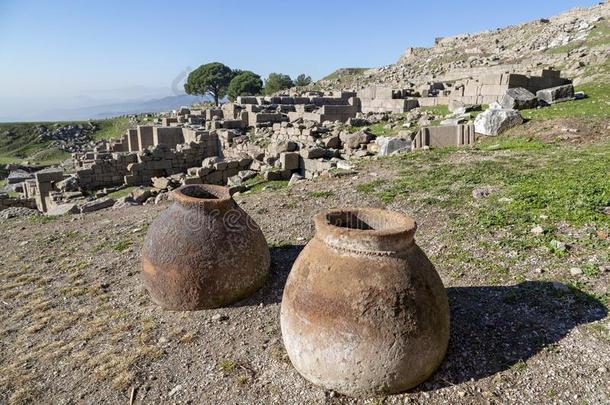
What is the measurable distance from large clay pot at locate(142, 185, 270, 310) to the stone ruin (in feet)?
19.5

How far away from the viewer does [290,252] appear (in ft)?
21.0

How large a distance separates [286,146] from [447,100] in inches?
393

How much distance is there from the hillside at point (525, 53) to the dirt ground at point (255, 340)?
18436 millimetres

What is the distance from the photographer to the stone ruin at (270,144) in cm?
1277

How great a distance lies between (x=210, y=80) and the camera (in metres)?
60.5

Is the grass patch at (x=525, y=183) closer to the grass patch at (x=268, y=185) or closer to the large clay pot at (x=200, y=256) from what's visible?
the grass patch at (x=268, y=185)

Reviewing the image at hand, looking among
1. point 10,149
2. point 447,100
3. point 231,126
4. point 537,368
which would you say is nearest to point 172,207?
point 537,368

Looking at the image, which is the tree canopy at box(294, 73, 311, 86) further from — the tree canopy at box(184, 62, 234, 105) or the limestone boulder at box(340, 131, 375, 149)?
the limestone boulder at box(340, 131, 375, 149)

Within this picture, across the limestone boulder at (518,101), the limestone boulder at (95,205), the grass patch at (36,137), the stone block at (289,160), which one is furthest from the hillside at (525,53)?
the grass patch at (36,137)

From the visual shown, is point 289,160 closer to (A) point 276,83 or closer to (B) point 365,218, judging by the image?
(B) point 365,218

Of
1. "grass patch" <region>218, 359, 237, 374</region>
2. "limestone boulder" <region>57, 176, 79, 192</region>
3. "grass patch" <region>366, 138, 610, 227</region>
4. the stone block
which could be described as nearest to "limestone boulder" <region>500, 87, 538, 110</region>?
"grass patch" <region>366, 138, 610, 227</region>

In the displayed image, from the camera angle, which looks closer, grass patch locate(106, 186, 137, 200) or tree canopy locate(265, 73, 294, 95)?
grass patch locate(106, 186, 137, 200)

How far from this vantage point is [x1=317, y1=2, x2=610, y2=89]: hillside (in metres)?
22.8

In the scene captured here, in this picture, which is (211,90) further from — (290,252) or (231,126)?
(290,252)
